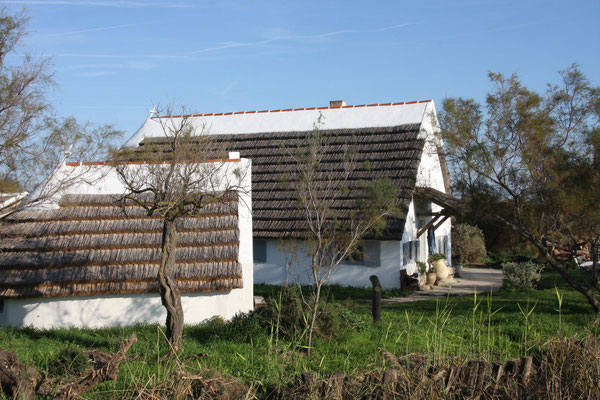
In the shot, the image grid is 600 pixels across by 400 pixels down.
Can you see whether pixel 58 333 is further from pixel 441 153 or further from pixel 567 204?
pixel 567 204

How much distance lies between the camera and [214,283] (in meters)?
12.2

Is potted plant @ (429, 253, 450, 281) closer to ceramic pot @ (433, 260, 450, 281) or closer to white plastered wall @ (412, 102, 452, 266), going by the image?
ceramic pot @ (433, 260, 450, 281)

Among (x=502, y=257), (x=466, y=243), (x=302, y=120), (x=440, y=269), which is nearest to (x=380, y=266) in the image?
(x=440, y=269)

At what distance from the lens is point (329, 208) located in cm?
1474

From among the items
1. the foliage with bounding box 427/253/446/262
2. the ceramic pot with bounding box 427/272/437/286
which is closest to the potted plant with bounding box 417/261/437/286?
the ceramic pot with bounding box 427/272/437/286

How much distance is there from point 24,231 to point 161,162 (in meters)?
4.47

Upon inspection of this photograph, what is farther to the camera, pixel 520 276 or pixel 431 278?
pixel 431 278

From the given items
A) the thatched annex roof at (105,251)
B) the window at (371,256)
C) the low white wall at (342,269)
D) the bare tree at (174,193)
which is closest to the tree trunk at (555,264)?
the low white wall at (342,269)

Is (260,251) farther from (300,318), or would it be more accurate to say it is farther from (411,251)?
(300,318)

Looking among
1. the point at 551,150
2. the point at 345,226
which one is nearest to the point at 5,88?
the point at 345,226

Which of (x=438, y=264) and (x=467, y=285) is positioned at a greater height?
(x=438, y=264)

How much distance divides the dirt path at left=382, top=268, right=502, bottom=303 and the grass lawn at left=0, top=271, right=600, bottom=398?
2525mm

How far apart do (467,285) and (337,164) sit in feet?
19.8

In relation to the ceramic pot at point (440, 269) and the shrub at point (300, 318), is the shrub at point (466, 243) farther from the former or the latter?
the shrub at point (300, 318)
